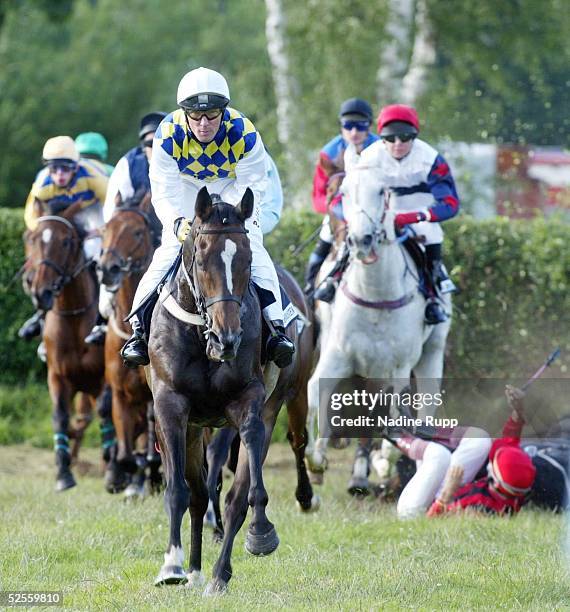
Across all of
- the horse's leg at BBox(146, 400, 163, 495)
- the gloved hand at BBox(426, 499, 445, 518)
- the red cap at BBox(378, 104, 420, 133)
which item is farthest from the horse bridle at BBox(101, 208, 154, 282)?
the gloved hand at BBox(426, 499, 445, 518)

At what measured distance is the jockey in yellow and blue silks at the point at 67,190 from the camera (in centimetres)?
1163

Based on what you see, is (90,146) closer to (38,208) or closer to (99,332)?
(38,208)

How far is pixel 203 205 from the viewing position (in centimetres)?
655

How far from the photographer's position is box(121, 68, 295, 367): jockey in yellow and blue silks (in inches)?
286

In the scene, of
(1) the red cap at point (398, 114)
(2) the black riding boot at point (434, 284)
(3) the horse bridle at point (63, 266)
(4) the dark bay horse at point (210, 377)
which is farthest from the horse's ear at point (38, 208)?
(4) the dark bay horse at point (210, 377)

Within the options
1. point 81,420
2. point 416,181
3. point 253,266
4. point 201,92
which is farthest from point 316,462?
point 201,92

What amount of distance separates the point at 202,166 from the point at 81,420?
565 centimetres

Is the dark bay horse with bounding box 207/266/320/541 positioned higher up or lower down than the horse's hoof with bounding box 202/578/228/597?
higher up

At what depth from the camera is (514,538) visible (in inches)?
331

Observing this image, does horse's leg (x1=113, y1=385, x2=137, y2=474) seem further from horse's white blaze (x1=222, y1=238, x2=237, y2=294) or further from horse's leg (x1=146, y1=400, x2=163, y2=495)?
horse's white blaze (x1=222, y1=238, x2=237, y2=294)

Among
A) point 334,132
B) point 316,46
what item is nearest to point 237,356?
point 334,132

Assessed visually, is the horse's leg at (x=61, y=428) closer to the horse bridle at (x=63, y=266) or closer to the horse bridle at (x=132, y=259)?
the horse bridle at (x=63, y=266)

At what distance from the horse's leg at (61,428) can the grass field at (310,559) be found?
0.36 m

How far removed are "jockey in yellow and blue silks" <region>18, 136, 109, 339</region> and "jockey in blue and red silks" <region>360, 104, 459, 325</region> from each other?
2.62 metres
